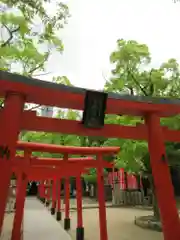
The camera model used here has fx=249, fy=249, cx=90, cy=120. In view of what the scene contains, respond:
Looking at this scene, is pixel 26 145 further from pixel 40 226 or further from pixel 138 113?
pixel 40 226

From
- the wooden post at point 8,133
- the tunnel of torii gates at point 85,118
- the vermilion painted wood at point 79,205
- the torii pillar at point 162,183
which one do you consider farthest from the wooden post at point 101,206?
the wooden post at point 8,133

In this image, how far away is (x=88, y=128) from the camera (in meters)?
4.06

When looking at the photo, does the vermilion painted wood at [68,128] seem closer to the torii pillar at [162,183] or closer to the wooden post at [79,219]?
the torii pillar at [162,183]

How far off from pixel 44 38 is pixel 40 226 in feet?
24.1

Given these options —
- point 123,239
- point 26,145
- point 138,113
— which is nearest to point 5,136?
point 138,113

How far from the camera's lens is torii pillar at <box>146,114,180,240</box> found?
151 inches

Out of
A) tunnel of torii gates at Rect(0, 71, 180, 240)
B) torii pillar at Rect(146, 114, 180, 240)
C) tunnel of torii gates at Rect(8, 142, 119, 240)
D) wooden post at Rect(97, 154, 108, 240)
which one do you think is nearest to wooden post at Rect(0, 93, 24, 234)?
tunnel of torii gates at Rect(0, 71, 180, 240)

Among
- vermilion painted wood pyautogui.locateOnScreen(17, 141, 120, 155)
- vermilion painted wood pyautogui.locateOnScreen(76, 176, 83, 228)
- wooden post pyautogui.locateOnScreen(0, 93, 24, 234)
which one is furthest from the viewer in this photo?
vermilion painted wood pyautogui.locateOnScreen(76, 176, 83, 228)

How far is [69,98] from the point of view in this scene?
371cm

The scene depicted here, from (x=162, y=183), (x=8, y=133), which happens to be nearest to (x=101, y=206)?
(x=162, y=183)

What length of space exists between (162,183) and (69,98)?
80.4 inches

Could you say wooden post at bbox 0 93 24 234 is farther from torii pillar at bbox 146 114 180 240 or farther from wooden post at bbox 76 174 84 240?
wooden post at bbox 76 174 84 240

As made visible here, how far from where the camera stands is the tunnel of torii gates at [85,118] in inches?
131

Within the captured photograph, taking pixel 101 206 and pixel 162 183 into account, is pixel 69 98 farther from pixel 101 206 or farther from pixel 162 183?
pixel 101 206
